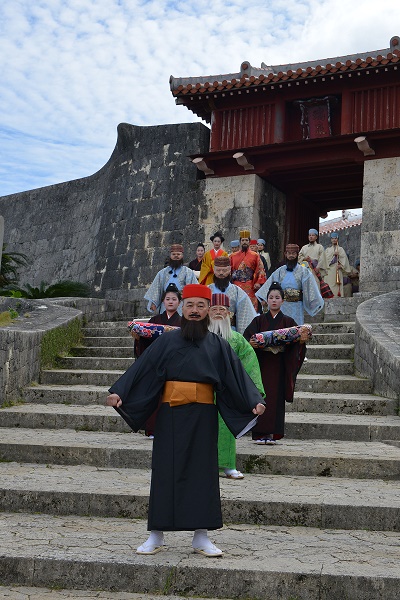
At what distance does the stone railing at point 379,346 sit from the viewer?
7.81 m

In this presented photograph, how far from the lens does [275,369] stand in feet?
23.4

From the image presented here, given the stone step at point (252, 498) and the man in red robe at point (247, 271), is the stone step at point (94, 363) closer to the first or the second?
the man in red robe at point (247, 271)

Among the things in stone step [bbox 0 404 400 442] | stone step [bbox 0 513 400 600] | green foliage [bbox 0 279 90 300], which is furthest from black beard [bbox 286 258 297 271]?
green foliage [bbox 0 279 90 300]

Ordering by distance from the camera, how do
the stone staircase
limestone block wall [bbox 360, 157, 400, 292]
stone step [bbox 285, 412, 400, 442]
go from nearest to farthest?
the stone staircase < stone step [bbox 285, 412, 400, 442] < limestone block wall [bbox 360, 157, 400, 292]

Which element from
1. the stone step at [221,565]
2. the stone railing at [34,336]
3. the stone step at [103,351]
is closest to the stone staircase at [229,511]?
the stone step at [221,565]

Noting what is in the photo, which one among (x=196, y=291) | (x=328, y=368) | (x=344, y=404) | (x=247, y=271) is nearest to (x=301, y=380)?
(x=328, y=368)

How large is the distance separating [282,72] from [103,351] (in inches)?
281

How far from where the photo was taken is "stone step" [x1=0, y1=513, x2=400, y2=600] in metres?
3.98

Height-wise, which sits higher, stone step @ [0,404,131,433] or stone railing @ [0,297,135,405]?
stone railing @ [0,297,135,405]

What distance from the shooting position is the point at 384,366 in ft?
26.3

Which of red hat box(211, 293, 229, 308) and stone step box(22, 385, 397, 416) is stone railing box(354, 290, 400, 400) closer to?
stone step box(22, 385, 397, 416)

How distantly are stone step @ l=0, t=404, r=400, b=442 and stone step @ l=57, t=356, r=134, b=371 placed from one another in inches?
58.3

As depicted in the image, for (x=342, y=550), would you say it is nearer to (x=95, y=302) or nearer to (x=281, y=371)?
(x=281, y=371)

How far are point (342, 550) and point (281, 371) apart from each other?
111 inches
